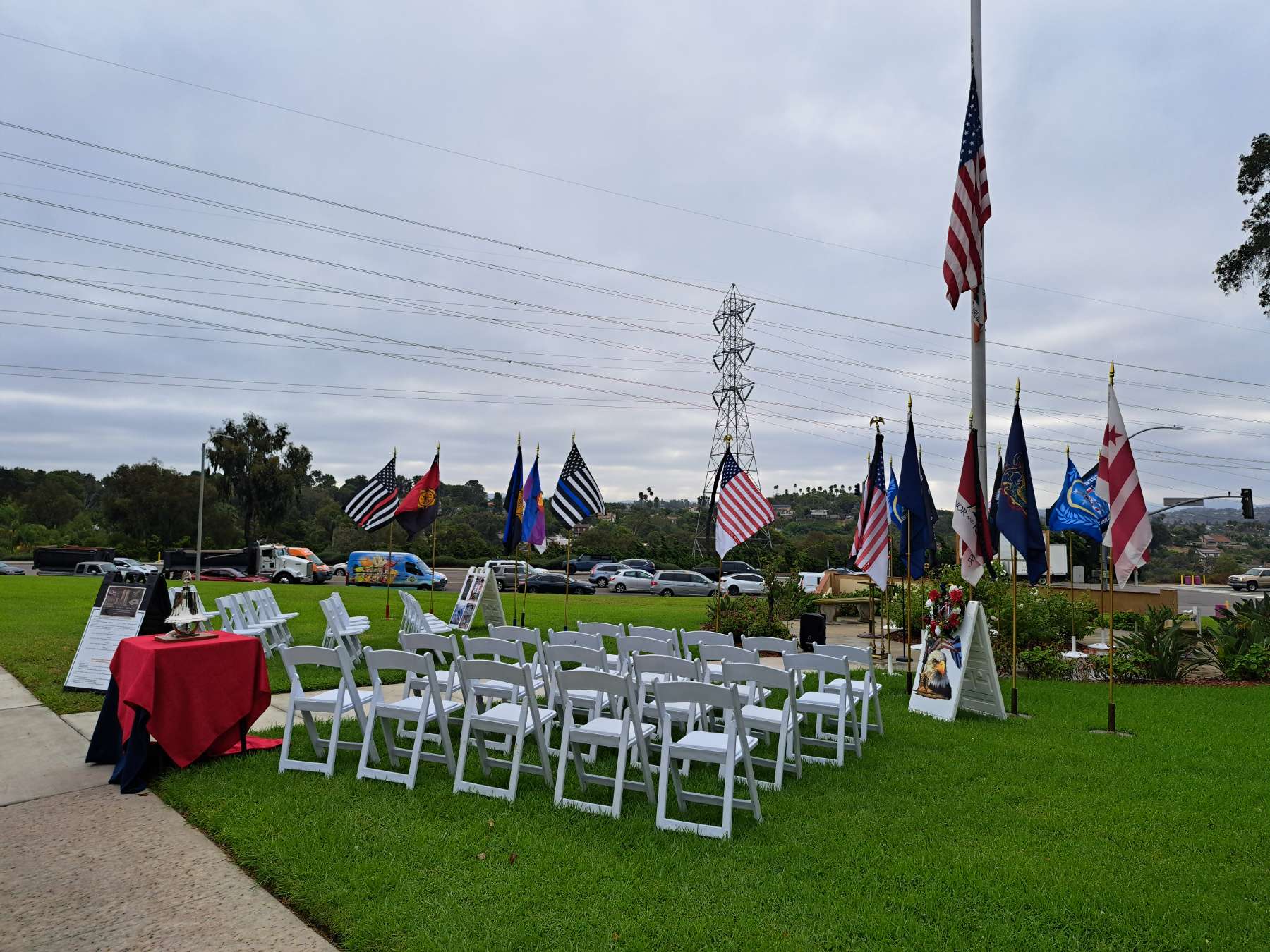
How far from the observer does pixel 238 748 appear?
7.21 meters

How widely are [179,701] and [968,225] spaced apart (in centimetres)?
1041

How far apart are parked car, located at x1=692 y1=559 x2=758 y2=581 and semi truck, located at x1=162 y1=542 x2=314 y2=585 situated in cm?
2069

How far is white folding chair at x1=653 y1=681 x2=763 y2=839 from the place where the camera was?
5.23 meters

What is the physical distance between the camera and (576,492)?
15789 millimetres

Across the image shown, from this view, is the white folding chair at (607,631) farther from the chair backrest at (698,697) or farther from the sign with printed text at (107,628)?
the sign with printed text at (107,628)

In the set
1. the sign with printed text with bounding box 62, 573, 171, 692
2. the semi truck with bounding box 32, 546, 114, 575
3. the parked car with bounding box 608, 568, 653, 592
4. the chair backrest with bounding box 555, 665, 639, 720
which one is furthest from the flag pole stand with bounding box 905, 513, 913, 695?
the semi truck with bounding box 32, 546, 114, 575

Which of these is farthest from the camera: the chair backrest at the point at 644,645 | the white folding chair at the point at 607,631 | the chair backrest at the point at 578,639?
the white folding chair at the point at 607,631

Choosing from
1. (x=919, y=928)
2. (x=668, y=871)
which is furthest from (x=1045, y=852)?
(x=668, y=871)

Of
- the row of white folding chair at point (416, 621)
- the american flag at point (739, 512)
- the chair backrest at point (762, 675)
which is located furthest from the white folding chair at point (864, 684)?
the row of white folding chair at point (416, 621)

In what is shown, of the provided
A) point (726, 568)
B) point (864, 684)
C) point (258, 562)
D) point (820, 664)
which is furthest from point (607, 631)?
point (258, 562)

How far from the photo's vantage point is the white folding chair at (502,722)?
19.5 feet

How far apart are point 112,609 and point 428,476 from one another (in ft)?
30.2

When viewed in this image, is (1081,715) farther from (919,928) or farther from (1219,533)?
(1219,533)

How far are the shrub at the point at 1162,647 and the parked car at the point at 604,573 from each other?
29234 millimetres
